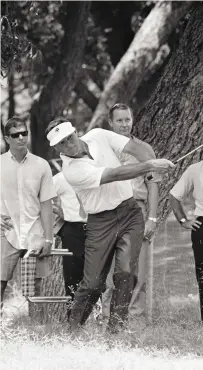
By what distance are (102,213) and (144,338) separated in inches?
41.1

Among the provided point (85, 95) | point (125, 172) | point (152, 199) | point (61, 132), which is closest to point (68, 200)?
point (152, 199)

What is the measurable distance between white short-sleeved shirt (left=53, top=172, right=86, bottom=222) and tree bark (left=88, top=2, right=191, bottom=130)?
4688 mm

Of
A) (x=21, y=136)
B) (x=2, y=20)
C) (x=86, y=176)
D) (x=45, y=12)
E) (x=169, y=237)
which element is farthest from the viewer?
(x=45, y=12)

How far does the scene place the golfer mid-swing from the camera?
314 inches

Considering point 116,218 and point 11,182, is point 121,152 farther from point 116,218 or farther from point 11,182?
point 11,182

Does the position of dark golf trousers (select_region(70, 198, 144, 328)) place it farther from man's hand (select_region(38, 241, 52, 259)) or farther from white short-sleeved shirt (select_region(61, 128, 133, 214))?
man's hand (select_region(38, 241, 52, 259))

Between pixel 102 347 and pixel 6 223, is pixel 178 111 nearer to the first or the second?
pixel 6 223

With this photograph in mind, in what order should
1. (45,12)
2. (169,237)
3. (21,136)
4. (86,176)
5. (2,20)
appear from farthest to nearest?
1. (45,12)
2. (2,20)
3. (169,237)
4. (21,136)
5. (86,176)

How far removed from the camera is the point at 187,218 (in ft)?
28.8

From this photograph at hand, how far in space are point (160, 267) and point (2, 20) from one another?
10.00 feet

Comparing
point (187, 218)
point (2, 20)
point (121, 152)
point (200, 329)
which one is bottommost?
point (200, 329)

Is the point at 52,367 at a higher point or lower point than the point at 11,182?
lower

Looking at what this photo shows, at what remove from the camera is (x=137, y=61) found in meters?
14.2

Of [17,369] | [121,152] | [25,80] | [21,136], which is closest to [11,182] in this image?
[21,136]
